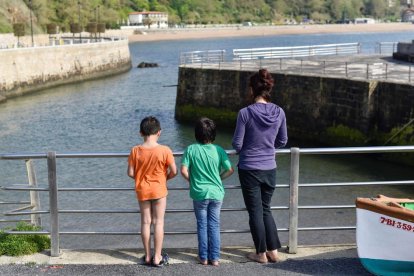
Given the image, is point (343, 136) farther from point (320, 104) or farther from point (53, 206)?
point (53, 206)

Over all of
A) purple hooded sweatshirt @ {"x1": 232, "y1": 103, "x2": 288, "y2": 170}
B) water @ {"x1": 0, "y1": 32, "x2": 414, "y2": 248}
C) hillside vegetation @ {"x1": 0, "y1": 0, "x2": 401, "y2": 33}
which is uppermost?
hillside vegetation @ {"x1": 0, "y1": 0, "x2": 401, "y2": 33}

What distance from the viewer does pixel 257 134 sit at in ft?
19.0

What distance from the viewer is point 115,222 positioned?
43.2 ft

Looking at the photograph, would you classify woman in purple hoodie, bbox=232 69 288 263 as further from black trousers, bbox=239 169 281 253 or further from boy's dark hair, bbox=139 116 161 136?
boy's dark hair, bbox=139 116 161 136

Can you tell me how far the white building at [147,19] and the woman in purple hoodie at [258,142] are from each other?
15829 centimetres

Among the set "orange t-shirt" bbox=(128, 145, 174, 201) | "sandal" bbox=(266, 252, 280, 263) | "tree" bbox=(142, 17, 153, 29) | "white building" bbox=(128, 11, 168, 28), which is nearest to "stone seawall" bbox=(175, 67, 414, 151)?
"sandal" bbox=(266, 252, 280, 263)

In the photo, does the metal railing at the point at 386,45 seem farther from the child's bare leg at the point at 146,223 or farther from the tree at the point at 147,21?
the tree at the point at 147,21

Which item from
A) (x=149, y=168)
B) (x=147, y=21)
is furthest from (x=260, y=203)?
(x=147, y=21)

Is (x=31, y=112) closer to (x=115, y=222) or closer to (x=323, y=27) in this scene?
(x=115, y=222)

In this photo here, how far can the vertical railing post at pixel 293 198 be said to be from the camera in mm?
6164

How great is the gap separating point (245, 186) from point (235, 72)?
21275mm

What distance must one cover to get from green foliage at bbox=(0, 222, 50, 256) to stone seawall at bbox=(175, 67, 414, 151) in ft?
48.5

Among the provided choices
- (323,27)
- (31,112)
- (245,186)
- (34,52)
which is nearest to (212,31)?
(323,27)

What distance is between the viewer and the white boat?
5.30 m
